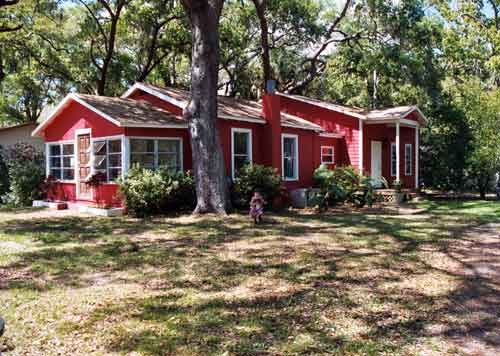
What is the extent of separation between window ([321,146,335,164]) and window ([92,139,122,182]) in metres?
8.51

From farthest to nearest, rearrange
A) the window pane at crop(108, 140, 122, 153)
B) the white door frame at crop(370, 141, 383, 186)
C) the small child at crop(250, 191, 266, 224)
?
the white door frame at crop(370, 141, 383, 186), the window pane at crop(108, 140, 122, 153), the small child at crop(250, 191, 266, 224)

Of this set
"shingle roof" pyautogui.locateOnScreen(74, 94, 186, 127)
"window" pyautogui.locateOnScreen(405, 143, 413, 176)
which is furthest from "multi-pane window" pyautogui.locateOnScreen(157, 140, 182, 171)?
"window" pyautogui.locateOnScreen(405, 143, 413, 176)

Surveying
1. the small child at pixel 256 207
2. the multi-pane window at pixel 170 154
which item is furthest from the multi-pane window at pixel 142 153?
the small child at pixel 256 207

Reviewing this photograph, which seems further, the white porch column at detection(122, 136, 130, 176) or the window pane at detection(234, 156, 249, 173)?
the window pane at detection(234, 156, 249, 173)

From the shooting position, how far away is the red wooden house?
14.2 m

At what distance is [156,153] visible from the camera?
47.5 feet

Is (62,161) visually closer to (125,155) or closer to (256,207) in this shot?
(125,155)

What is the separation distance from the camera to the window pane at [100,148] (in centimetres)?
1463

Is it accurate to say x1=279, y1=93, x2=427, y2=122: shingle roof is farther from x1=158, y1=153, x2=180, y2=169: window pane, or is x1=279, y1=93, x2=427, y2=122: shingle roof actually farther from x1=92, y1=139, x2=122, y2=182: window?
x1=92, y1=139, x2=122, y2=182: window

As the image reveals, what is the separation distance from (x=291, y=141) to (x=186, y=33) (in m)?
10.1

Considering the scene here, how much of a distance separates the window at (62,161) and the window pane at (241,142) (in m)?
5.74

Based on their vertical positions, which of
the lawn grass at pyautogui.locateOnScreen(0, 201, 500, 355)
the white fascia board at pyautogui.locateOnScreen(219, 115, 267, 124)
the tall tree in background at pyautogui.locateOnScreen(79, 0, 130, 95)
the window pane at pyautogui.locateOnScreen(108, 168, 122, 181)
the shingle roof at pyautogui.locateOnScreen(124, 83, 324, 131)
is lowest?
the lawn grass at pyautogui.locateOnScreen(0, 201, 500, 355)

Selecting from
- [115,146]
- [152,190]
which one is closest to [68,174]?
[115,146]

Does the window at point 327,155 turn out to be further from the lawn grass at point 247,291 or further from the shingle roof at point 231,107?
the lawn grass at point 247,291
